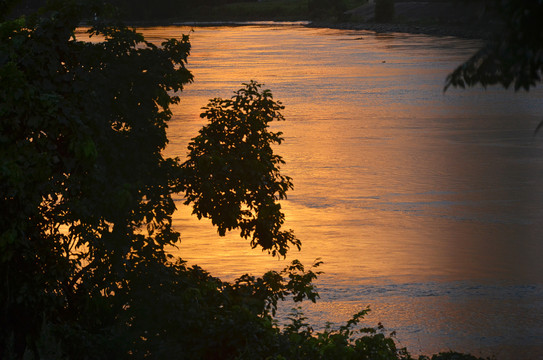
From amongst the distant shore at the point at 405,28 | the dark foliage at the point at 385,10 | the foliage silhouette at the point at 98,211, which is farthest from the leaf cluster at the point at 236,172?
the dark foliage at the point at 385,10

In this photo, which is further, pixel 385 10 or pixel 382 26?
pixel 385 10

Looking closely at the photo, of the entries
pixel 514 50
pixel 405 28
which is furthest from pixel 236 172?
pixel 405 28

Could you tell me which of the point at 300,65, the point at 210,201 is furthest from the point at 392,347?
the point at 300,65

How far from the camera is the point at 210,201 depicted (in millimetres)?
13055

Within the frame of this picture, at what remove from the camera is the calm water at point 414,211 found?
17.7m

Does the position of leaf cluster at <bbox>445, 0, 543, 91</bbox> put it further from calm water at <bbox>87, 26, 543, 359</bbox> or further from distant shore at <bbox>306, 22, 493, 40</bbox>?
distant shore at <bbox>306, 22, 493, 40</bbox>

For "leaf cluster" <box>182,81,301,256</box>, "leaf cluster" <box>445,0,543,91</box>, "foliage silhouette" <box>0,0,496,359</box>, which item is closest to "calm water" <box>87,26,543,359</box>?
"leaf cluster" <box>182,81,301,256</box>

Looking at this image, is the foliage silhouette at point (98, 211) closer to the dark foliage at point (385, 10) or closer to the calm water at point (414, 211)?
the calm water at point (414, 211)

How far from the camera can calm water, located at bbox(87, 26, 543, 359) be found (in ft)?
58.1

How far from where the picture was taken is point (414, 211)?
84.5 ft

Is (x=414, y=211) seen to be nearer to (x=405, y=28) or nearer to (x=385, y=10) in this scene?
(x=405, y=28)

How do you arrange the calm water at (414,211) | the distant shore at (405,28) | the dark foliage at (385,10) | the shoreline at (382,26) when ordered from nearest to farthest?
the calm water at (414,211) → the distant shore at (405,28) → the shoreline at (382,26) → the dark foliage at (385,10)

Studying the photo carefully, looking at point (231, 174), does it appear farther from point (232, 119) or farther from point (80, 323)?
point (80, 323)

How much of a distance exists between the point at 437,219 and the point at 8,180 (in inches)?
679
